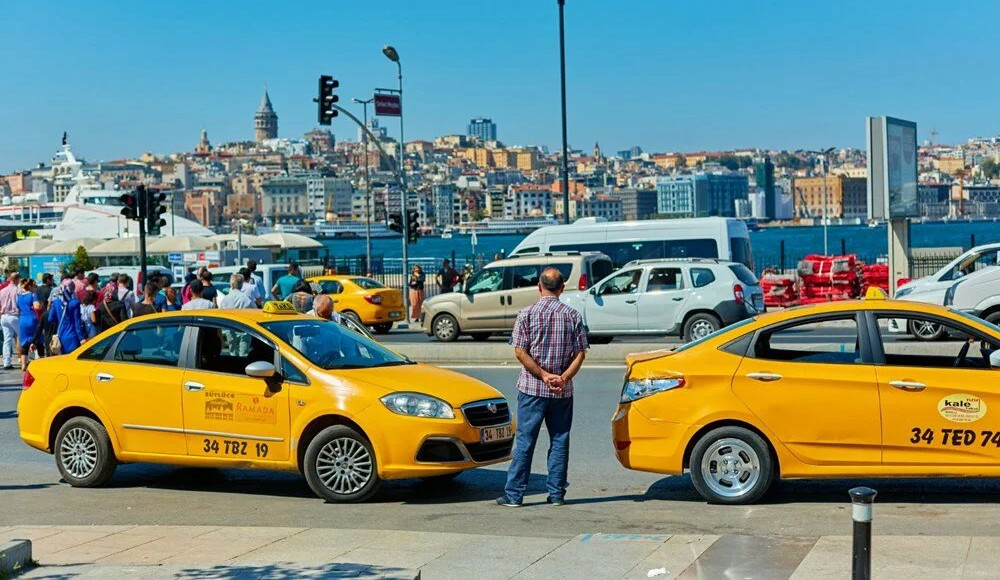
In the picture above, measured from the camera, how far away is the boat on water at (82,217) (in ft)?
311

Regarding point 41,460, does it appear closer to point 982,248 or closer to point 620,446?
point 620,446

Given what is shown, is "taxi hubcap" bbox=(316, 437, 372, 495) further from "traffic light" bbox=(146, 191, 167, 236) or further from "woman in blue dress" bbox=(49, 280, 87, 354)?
"traffic light" bbox=(146, 191, 167, 236)

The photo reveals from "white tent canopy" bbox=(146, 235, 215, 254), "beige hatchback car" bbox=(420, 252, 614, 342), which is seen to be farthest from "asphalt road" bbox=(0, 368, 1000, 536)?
"white tent canopy" bbox=(146, 235, 215, 254)

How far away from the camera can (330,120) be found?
115ft

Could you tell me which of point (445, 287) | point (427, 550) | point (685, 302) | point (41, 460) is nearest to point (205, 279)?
point (41, 460)

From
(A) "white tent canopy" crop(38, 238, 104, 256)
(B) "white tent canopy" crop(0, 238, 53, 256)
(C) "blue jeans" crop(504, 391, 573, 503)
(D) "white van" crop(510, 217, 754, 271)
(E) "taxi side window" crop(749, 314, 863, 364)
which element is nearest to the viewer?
(E) "taxi side window" crop(749, 314, 863, 364)

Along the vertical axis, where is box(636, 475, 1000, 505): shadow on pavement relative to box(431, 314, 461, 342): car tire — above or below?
below

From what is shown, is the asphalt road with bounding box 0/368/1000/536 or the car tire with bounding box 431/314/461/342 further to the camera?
the car tire with bounding box 431/314/461/342

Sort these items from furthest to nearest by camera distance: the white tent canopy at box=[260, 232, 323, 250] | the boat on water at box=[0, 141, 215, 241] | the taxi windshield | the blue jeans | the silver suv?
the boat on water at box=[0, 141, 215, 241] → the white tent canopy at box=[260, 232, 323, 250] → the silver suv → the taxi windshield → the blue jeans

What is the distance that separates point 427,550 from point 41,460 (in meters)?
6.17

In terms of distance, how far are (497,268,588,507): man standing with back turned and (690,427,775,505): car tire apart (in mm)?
990

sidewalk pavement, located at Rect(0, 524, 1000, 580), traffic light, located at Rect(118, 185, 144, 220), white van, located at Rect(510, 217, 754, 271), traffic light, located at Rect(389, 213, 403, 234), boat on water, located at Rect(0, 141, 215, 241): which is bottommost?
sidewalk pavement, located at Rect(0, 524, 1000, 580)

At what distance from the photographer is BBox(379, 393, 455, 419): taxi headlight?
1002 cm

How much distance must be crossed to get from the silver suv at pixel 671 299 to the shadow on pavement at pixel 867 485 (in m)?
12.4
